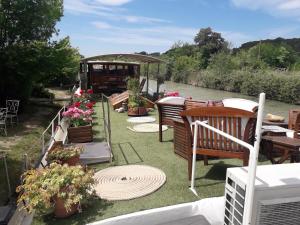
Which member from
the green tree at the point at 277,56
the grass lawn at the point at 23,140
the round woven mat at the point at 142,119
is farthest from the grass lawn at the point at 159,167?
the green tree at the point at 277,56

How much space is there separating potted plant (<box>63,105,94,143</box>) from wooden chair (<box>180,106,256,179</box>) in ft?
8.93

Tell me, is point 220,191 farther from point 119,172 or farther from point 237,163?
point 119,172

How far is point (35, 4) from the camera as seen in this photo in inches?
500

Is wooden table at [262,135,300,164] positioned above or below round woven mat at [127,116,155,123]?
above

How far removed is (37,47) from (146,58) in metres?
4.49

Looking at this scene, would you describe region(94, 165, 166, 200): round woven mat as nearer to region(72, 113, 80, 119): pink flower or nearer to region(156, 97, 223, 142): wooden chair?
region(156, 97, 223, 142): wooden chair

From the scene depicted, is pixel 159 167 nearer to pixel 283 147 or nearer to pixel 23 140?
pixel 283 147

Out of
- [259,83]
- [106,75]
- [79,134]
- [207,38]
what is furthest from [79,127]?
[207,38]

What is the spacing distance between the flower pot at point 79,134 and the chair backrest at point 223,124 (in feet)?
8.94

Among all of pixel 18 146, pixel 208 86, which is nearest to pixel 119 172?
pixel 18 146

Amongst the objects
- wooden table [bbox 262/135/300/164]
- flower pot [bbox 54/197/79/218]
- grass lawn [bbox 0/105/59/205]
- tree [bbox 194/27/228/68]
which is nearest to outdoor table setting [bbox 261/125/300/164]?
wooden table [bbox 262/135/300/164]

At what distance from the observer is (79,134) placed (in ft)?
18.8

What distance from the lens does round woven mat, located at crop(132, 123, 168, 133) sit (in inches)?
267

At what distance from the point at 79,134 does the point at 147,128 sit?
1846 mm
